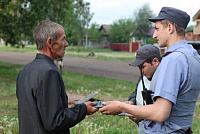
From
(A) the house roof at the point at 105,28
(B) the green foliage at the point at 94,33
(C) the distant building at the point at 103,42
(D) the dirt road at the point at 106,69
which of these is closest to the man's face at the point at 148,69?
(D) the dirt road at the point at 106,69

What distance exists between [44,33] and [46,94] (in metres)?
0.57

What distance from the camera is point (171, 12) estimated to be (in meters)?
2.25

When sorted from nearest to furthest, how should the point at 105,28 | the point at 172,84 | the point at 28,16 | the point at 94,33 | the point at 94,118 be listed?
the point at 172,84, the point at 94,118, the point at 28,16, the point at 94,33, the point at 105,28

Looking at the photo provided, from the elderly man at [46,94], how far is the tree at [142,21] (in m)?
63.1

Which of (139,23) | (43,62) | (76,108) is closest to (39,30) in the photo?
(43,62)

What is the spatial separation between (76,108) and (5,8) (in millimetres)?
13810

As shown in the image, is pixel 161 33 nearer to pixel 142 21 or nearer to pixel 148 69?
pixel 148 69

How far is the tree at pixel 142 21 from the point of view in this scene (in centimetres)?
6450

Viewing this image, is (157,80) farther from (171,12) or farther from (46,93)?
(46,93)

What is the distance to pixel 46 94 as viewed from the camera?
7.30 ft

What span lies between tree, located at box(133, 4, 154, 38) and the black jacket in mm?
63226

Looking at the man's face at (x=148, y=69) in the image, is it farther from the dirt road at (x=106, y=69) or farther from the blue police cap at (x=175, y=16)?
the dirt road at (x=106, y=69)

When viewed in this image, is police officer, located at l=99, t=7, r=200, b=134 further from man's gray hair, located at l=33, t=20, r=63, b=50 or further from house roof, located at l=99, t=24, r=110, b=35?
house roof, located at l=99, t=24, r=110, b=35

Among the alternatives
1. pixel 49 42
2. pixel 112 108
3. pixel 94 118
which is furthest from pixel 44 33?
pixel 94 118
